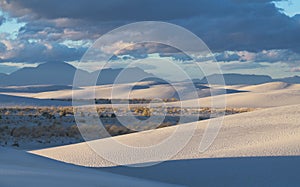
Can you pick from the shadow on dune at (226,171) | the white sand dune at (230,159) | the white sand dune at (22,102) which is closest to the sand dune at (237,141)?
the white sand dune at (230,159)

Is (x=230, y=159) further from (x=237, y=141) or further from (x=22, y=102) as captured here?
(x=22, y=102)

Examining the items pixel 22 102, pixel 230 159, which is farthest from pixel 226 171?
pixel 22 102

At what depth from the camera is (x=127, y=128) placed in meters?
30.6

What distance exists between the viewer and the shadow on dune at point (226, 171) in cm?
1159

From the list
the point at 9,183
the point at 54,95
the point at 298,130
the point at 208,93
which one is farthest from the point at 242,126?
the point at 54,95

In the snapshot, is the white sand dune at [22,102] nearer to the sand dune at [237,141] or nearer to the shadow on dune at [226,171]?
the sand dune at [237,141]

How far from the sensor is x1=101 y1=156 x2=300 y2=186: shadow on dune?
1159 cm

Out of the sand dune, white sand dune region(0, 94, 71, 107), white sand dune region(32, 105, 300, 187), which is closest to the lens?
white sand dune region(32, 105, 300, 187)

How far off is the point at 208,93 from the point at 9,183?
11121 centimetres

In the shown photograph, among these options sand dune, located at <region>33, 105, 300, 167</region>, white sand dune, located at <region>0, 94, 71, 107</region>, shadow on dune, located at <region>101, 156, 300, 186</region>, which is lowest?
shadow on dune, located at <region>101, 156, 300, 186</region>

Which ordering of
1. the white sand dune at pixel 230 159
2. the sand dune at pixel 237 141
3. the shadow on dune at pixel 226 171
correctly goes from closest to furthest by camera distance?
the shadow on dune at pixel 226 171, the white sand dune at pixel 230 159, the sand dune at pixel 237 141

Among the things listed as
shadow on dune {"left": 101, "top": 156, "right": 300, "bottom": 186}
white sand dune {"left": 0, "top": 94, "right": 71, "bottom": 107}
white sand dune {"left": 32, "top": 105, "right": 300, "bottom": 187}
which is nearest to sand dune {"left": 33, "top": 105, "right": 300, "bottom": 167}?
white sand dune {"left": 32, "top": 105, "right": 300, "bottom": 187}

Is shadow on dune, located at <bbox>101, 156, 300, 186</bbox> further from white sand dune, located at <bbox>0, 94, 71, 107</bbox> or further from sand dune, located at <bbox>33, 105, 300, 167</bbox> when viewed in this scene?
white sand dune, located at <bbox>0, 94, 71, 107</bbox>

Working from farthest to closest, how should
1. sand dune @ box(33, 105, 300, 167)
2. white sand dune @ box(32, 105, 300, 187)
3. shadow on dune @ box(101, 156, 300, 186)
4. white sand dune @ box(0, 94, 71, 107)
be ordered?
1. white sand dune @ box(0, 94, 71, 107)
2. sand dune @ box(33, 105, 300, 167)
3. white sand dune @ box(32, 105, 300, 187)
4. shadow on dune @ box(101, 156, 300, 186)
